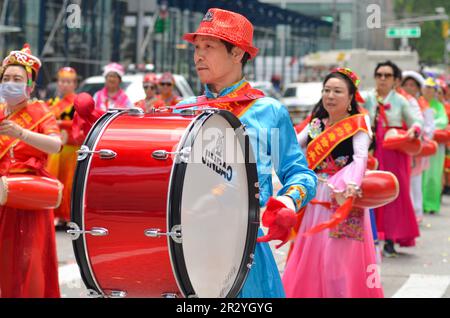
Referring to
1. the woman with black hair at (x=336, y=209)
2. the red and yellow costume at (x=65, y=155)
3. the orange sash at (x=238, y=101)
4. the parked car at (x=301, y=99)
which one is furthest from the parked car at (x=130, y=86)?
the orange sash at (x=238, y=101)

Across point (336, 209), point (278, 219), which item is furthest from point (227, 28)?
point (336, 209)

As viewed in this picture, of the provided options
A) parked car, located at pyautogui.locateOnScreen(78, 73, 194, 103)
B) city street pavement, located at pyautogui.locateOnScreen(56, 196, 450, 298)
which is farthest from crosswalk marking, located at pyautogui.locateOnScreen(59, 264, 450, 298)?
parked car, located at pyautogui.locateOnScreen(78, 73, 194, 103)

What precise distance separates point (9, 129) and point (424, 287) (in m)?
4.11

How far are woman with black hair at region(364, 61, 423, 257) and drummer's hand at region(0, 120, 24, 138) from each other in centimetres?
507

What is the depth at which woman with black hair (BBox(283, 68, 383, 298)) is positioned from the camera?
262 inches

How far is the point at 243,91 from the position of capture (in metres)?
3.96

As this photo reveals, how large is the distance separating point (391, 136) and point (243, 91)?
→ 6.28 meters

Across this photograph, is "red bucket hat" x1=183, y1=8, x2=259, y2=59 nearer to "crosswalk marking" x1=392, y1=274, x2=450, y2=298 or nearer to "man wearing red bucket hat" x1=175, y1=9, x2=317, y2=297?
"man wearing red bucket hat" x1=175, y1=9, x2=317, y2=297

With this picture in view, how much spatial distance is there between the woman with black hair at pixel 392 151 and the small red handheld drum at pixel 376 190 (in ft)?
9.19

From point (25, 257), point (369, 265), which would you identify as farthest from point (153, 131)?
point (369, 265)

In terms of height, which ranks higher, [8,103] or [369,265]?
[8,103]

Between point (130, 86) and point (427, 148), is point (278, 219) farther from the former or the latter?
point (130, 86)
